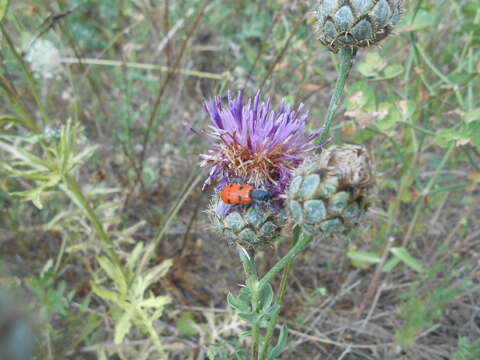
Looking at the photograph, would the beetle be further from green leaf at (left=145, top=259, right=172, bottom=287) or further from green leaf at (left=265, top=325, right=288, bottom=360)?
green leaf at (left=145, top=259, right=172, bottom=287)

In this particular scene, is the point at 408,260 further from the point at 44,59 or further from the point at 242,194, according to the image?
the point at 44,59

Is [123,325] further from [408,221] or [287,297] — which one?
[408,221]

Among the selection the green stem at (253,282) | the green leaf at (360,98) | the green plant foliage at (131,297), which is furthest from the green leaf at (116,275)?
the green leaf at (360,98)

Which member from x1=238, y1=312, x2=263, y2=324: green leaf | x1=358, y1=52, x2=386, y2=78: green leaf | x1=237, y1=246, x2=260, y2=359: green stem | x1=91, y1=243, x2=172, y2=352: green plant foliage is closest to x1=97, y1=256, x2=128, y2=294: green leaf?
x1=91, y1=243, x2=172, y2=352: green plant foliage

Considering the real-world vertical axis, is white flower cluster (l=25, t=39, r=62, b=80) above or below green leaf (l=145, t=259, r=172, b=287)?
above

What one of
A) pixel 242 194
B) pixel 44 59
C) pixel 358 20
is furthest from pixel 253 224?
pixel 44 59
